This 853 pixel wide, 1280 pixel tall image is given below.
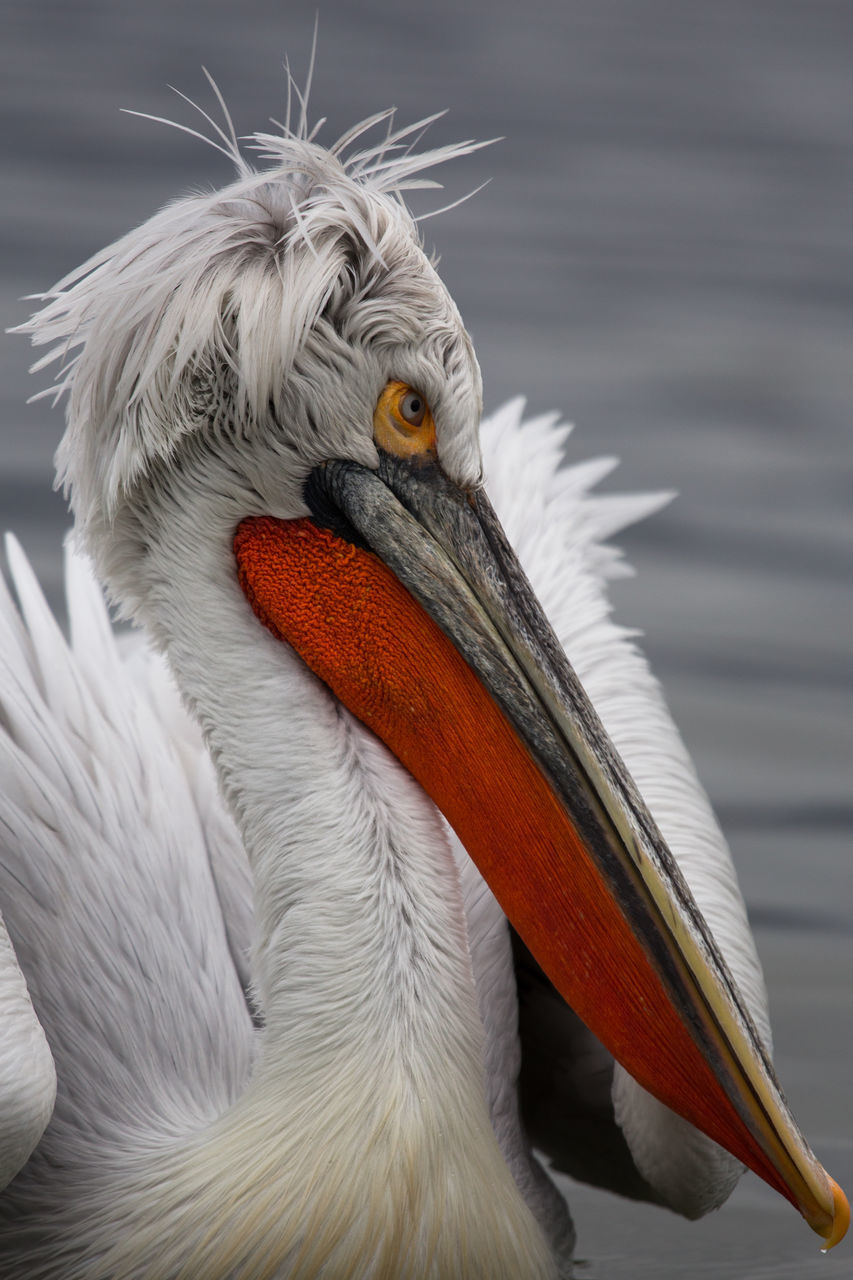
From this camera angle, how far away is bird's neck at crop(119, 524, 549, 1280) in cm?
249

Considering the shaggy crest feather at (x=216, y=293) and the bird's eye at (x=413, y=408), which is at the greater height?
the shaggy crest feather at (x=216, y=293)

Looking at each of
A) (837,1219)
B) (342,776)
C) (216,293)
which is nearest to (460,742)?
(342,776)

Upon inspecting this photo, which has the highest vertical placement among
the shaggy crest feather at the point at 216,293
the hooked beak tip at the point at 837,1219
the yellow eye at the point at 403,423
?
the shaggy crest feather at the point at 216,293

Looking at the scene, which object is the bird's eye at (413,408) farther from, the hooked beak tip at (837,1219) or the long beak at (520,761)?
the hooked beak tip at (837,1219)

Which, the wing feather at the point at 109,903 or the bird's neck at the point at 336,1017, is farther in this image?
the wing feather at the point at 109,903

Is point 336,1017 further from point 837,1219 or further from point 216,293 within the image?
point 216,293

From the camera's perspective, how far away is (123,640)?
4285mm

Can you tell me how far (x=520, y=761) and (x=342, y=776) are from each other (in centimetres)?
24

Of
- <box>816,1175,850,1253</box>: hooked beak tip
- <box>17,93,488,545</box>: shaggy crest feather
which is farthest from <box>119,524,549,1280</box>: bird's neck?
<box>816,1175,850,1253</box>: hooked beak tip

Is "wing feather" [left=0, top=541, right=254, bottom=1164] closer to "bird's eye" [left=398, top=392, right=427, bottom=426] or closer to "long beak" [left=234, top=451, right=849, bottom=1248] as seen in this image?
"long beak" [left=234, top=451, right=849, bottom=1248]

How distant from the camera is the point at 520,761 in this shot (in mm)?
2578

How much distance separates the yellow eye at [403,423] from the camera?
2.53 metres

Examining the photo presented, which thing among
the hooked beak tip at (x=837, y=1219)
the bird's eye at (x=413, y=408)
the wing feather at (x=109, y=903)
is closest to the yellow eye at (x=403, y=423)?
the bird's eye at (x=413, y=408)

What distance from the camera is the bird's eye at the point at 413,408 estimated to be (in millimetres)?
2535
